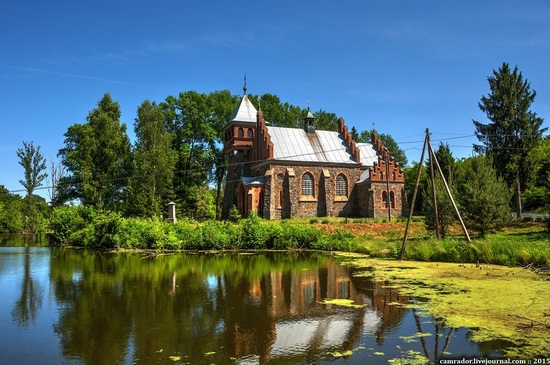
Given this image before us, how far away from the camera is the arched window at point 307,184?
45.3m

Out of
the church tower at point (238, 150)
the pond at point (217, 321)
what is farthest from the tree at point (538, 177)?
the church tower at point (238, 150)

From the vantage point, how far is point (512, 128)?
40.8 metres

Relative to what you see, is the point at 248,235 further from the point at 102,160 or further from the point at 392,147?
the point at 392,147

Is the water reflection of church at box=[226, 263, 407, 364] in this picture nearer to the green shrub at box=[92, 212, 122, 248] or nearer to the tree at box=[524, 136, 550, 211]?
the green shrub at box=[92, 212, 122, 248]

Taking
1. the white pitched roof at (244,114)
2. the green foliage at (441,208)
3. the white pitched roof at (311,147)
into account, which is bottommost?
the green foliage at (441,208)

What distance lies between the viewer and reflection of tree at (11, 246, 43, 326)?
11.2 m

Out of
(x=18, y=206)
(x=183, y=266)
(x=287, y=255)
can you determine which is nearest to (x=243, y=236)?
(x=287, y=255)

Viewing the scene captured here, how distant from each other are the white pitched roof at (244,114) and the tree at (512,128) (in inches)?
1004

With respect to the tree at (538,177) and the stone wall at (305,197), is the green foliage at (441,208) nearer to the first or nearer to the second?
the tree at (538,177)

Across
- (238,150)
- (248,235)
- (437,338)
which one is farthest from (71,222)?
(437,338)

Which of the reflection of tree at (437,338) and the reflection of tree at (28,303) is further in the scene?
the reflection of tree at (28,303)

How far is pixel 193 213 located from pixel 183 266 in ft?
110

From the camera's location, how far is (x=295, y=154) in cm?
4572

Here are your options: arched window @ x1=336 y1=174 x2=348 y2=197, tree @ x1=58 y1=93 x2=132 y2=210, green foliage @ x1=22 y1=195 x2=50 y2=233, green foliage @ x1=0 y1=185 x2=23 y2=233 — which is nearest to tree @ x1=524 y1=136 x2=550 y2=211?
arched window @ x1=336 y1=174 x2=348 y2=197
